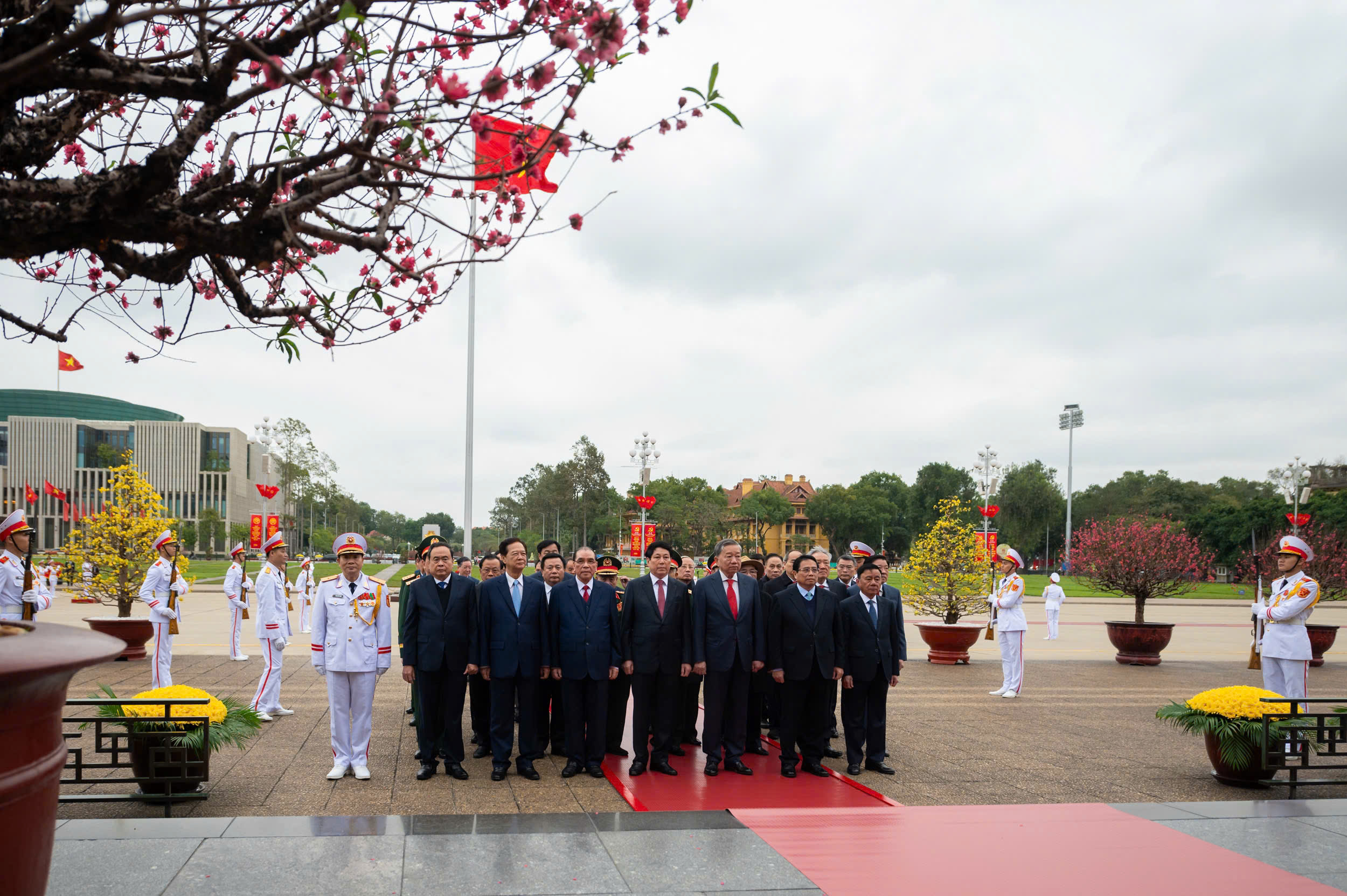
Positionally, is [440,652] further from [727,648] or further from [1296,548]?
[1296,548]

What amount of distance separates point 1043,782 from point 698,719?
4.19 metres

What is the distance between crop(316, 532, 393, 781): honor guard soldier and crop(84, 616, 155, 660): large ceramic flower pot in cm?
812

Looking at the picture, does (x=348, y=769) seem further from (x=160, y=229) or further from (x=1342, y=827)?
(x=1342, y=827)

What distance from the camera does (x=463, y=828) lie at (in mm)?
5578

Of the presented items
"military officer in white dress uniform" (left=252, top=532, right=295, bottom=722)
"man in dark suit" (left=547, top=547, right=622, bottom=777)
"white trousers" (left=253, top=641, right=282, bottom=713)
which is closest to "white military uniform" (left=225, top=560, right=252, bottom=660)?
"military officer in white dress uniform" (left=252, top=532, right=295, bottom=722)

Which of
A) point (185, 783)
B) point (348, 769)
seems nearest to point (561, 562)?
point (348, 769)

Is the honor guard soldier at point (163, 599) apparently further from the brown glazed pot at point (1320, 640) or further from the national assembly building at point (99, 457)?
the national assembly building at point (99, 457)

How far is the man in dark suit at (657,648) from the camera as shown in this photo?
301 inches

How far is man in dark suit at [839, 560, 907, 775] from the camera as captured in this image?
794 centimetres

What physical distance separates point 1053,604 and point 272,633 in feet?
51.5

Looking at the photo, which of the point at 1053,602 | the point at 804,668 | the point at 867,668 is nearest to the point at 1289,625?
the point at 867,668

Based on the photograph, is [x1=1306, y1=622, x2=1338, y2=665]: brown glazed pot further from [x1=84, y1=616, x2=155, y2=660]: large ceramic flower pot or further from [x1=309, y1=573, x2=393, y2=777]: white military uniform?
[x1=84, y1=616, x2=155, y2=660]: large ceramic flower pot

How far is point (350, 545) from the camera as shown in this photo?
24.7 ft

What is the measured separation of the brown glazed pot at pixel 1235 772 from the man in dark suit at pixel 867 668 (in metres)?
2.55
